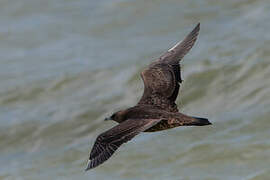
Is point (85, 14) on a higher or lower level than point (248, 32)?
higher

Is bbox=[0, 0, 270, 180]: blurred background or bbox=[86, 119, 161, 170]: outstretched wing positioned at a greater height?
bbox=[0, 0, 270, 180]: blurred background

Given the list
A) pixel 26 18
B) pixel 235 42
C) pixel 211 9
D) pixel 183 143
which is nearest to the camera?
pixel 183 143

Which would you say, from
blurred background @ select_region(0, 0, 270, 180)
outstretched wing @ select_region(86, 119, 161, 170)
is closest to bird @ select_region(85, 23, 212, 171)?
outstretched wing @ select_region(86, 119, 161, 170)

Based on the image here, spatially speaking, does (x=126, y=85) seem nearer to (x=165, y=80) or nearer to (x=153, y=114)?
(x=165, y=80)

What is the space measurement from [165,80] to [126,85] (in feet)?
15.5

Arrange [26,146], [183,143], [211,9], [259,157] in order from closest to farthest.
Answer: [259,157] < [183,143] < [26,146] < [211,9]

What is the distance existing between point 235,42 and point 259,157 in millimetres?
3525

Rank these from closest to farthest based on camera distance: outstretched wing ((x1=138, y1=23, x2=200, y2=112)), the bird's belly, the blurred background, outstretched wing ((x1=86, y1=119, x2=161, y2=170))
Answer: outstretched wing ((x1=86, y1=119, x2=161, y2=170)), the bird's belly, outstretched wing ((x1=138, y1=23, x2=200, y2=112)), the blurred background

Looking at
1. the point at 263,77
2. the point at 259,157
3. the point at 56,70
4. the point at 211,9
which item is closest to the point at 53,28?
the point at 56,70

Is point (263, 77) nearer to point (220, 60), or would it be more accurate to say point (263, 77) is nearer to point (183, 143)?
point (220, 60)

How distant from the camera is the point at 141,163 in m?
11.6

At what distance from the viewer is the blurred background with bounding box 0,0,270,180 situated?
11523 millimetres

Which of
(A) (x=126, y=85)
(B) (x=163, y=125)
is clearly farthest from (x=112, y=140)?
(A) (x=126, y=85)

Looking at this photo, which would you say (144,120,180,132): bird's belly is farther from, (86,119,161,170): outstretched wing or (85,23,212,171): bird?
(86,119,161,170): outstretched wing
